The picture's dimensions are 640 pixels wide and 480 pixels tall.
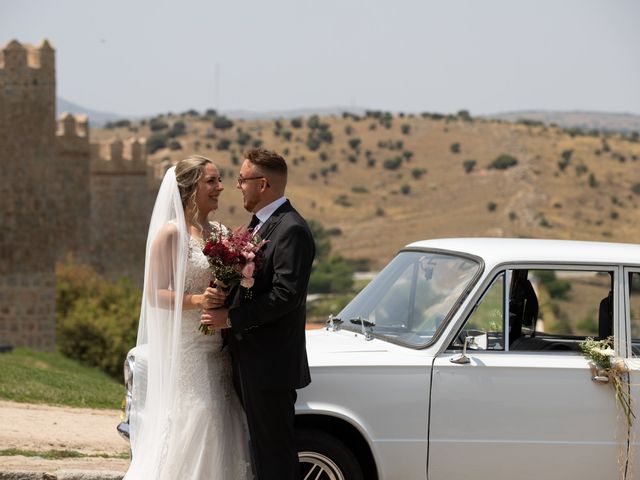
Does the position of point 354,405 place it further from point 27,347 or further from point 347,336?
point 27,347

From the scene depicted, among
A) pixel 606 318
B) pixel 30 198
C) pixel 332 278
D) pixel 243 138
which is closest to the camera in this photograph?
pixel 606 318

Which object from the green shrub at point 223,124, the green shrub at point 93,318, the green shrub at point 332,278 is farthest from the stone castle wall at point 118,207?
the green shrub at point 223,124

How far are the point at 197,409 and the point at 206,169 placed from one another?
1150mm

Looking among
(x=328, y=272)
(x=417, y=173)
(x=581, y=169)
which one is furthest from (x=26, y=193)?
(x=581, y=169)

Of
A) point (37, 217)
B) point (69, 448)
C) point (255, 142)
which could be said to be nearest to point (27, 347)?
point (37, 217)

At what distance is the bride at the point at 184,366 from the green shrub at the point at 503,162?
83066 mm

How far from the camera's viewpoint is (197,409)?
5.79 metres

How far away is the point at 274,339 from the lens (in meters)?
5.55

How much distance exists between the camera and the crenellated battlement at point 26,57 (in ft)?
95.2

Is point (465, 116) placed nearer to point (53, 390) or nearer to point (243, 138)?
point (243, 138)

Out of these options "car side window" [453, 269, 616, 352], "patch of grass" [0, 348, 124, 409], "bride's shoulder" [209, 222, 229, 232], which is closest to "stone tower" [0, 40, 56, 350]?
"patch of grass" [0, 348, 124, 409]

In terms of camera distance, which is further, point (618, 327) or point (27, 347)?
point (27, 347)

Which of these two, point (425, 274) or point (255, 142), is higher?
point (255, 142)

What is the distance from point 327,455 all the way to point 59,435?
390cm
